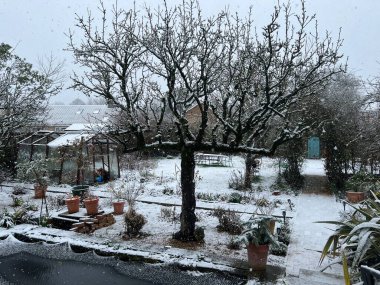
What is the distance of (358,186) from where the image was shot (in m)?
12.1

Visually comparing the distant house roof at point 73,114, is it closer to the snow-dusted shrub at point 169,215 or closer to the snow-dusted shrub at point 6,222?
the snow-dusted shrub at point 6,222

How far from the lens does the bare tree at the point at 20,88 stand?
1288 cm

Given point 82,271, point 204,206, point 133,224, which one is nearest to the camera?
point 82,271

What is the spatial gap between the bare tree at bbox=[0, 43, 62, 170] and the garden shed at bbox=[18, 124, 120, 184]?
2.15 m

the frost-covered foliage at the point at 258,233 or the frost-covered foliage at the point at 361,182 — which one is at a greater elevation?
the frost-covered foliage at the point at 361,182

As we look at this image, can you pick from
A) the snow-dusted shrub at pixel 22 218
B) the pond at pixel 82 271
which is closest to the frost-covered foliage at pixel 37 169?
the snow-dusted shrub at pixel 22 218

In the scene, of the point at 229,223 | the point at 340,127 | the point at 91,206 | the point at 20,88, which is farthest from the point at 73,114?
the point at 229,223

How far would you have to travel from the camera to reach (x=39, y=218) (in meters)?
9.39

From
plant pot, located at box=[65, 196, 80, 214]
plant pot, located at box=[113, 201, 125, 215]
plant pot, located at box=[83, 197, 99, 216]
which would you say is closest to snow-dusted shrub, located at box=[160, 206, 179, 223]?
plant pot, located at box=[113, 201, 125, 215]

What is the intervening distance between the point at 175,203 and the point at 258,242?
233 inches

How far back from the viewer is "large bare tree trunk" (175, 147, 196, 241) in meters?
7.53

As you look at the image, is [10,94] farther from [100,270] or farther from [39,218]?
[100,270]

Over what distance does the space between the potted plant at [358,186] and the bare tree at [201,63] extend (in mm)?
5429

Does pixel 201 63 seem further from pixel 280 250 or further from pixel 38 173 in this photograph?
pixel 38 173
